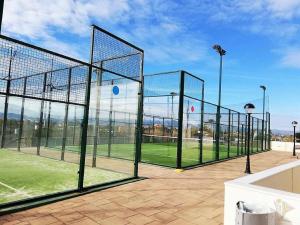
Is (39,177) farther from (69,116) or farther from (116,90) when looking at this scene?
(69,116)

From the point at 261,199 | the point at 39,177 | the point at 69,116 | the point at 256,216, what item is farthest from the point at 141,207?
the point at 69,116

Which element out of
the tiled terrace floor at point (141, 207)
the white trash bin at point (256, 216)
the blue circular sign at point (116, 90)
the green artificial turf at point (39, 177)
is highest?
the blue circular sign at point (116, 90)

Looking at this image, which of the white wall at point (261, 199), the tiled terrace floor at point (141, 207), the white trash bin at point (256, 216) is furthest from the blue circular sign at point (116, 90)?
the white trash bin at point (256, 216)

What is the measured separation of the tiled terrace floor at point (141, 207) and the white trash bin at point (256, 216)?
1663 millimetres

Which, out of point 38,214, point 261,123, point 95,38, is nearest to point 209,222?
point 38,214

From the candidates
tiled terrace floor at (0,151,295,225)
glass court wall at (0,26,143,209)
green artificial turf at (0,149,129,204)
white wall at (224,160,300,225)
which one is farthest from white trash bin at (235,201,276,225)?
green artificial turf at (0,149,129,204)

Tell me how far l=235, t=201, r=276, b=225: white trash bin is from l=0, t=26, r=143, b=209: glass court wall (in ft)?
13.2

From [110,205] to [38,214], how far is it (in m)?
1.36

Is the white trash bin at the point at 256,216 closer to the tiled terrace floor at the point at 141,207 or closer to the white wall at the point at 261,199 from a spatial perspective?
the white wall at the point at 261,199

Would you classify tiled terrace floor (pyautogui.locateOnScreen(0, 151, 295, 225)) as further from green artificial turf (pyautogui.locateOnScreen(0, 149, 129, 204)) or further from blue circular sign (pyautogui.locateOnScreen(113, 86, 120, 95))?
blue circular sign (pyautogui.locateOnScreen(113, 86, 120, 95))

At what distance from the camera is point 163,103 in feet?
57.7

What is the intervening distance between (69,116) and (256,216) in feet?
32.4

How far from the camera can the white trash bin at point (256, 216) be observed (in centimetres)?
310

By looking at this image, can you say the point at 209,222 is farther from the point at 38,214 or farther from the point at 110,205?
the point at 38,214
